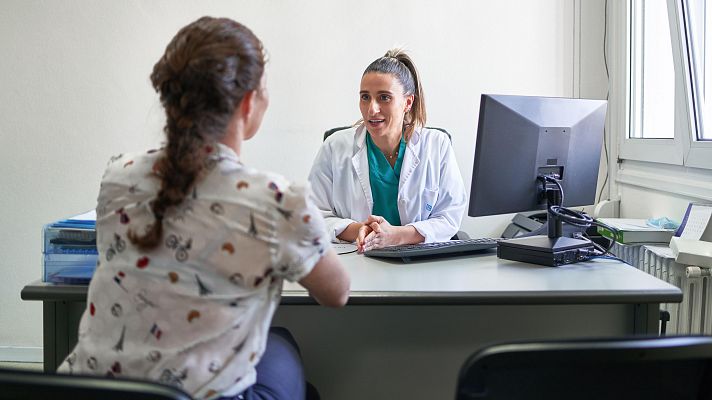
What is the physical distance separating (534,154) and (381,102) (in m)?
0.72

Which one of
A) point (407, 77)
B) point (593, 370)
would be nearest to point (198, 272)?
point (593, 370)

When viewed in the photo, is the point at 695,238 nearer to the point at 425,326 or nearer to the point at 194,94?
the point at 425,326

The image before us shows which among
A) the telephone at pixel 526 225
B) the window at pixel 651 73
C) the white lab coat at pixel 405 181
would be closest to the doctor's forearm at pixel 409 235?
the white lab coat at pixel 405 181

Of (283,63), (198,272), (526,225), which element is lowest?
(526,225)

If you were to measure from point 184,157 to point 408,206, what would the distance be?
4.62 feet

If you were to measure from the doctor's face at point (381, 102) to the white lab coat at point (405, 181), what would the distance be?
100mm

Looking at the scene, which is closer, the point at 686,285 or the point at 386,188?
the point at 686,285

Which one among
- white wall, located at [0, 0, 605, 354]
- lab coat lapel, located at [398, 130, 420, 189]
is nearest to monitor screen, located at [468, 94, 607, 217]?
lab coat lapel, located at [398, 130, 420, 189]

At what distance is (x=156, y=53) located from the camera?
3195 mm

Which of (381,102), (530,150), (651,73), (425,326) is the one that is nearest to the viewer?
(425,326)

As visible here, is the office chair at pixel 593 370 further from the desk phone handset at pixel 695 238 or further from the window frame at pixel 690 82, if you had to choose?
the window frame at pixel 690 82

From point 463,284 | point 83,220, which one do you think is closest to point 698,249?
point 463,284

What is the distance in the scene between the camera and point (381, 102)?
2.33 m

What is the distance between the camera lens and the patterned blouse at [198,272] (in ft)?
3.28
